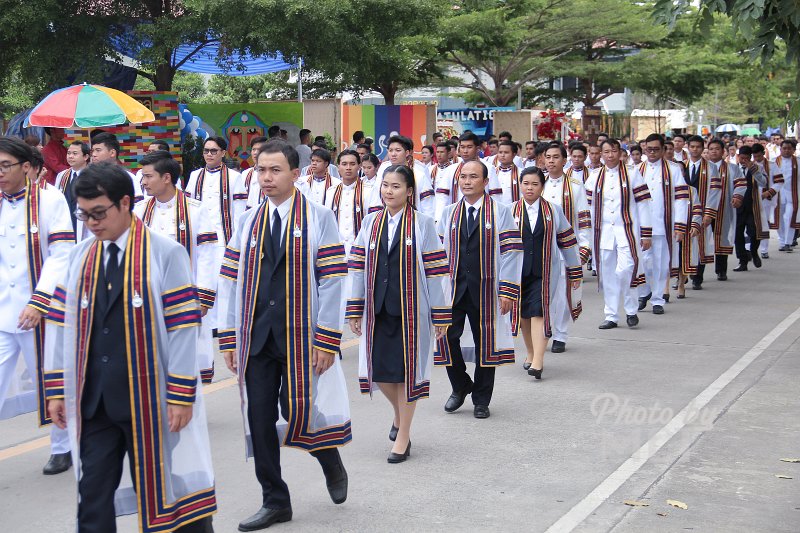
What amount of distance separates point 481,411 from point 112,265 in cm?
390

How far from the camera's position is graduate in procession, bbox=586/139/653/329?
37.9 feet

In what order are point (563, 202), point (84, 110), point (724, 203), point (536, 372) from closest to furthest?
point (536, 372) → point (563, 202) → point (84, 110) → point (724, 203)

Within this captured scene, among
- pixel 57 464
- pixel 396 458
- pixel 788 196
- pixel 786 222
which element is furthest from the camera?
pixel 786 222

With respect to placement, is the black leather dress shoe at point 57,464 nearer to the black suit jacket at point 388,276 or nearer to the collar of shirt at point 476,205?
the black suit jacket at point 388,276

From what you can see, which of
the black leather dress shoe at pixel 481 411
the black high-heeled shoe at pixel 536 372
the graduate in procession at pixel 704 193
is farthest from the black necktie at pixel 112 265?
the graduate in procession at pixel 704 193

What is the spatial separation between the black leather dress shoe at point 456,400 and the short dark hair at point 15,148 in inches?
133

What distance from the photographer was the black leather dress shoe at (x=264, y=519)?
5293mm

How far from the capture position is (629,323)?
37.9 feet

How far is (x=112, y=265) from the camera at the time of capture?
4277 mm

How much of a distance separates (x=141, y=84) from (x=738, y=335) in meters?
26.5

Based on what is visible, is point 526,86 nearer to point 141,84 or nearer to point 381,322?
point 141,84

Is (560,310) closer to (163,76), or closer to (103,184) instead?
(103,184)

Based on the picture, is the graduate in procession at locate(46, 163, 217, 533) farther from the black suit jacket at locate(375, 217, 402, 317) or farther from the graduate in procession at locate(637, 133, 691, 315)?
the graduate in procession at locate(637, 133, 691, 315)

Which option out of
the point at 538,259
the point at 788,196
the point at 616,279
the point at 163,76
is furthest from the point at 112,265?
the point at 788,196
